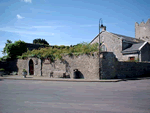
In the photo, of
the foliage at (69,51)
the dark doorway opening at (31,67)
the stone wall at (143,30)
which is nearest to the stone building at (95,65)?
the dark doorway opening at (31,67)

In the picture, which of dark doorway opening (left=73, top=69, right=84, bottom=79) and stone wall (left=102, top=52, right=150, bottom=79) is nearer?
stone wall (left=102, top=52, right=150, bottom=79)

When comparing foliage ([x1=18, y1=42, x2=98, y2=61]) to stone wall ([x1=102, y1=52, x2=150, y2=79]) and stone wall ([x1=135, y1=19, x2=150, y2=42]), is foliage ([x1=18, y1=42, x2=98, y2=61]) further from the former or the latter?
stone wall ([x1=135, y1=19, x2=150, y2=42])

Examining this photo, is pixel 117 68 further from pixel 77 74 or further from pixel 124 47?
pixel 124 47

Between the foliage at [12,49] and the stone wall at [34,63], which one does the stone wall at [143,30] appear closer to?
the stone wall at [34,63]

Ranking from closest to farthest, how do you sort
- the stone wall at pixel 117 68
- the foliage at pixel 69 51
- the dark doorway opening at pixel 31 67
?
the stone wall at pixel 117 68
the foliage at pixel 69 51
the dark doorway opening at pixel 31 67

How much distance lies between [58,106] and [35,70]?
17.6 metres

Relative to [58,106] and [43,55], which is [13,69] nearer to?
[43,55]

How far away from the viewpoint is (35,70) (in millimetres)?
22312

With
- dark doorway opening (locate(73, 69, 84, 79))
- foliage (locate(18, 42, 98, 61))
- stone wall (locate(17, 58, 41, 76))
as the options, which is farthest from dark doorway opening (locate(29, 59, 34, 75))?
dark doorway opening (locate(73, 69, 84, 79))

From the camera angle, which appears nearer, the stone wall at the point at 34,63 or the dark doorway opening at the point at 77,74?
Result: the dark doorway opening at the point at 77,74

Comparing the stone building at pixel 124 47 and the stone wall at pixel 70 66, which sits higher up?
the stone building at pixel 124 47

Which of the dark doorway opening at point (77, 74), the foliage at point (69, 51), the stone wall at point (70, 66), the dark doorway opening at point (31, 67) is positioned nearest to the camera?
the stone wall at point (70, 66)

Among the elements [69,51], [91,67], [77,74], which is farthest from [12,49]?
[91,67]

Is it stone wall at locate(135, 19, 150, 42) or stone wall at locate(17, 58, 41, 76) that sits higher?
stone wall at locate(135, 19, 150, 42)
